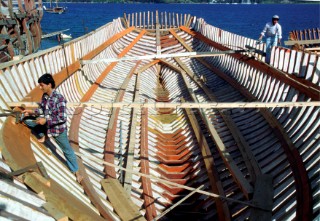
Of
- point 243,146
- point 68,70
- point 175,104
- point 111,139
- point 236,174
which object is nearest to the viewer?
point 175,104

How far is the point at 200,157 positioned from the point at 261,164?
1831mm

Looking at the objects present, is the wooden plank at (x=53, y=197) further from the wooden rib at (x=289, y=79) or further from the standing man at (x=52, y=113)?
the wooden rib at (x=289, y=79)

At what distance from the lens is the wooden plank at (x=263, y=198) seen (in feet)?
23.7

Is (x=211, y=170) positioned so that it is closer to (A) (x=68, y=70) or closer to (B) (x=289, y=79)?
(B) (x=289, y=79)

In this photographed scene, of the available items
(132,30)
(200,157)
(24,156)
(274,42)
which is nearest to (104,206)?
(24,156)

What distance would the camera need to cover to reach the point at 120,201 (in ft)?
24.9

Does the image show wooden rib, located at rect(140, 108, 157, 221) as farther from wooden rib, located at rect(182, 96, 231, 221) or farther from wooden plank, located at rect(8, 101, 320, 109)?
wooden plank, located at rect(8, 101, 320, 109)

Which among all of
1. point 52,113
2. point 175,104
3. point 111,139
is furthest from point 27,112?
point 111,139

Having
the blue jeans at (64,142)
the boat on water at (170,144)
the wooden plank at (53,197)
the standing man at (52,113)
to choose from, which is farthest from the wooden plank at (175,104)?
the wooden plank at (53,197)

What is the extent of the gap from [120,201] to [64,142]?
5.58 feet

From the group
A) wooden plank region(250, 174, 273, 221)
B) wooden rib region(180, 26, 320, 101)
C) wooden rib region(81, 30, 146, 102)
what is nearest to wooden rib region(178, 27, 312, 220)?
wooden rib region(180, 26, 320, 101)

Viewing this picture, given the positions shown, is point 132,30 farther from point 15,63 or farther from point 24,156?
point 24,156

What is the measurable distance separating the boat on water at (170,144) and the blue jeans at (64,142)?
212 mm

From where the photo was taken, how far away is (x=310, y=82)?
1006cm
